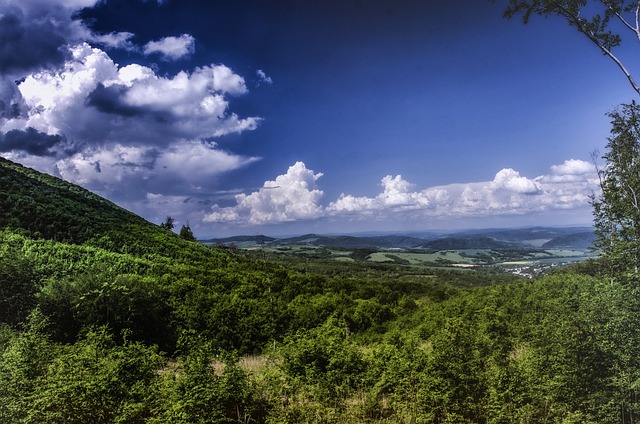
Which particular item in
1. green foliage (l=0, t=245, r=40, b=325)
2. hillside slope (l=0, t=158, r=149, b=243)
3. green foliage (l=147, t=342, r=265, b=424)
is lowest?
green foliage (l=147, t=342, r=265, b=424)

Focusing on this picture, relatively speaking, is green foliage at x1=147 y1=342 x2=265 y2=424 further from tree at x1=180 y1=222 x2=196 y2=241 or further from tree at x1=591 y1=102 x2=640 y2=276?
tree at x1=180 y1=222 x2=196 y2=241

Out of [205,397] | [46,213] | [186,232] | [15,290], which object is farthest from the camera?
[186,232]

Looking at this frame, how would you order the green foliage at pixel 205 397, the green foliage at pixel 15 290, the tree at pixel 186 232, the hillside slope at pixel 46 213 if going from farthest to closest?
the tree at pixel 186 232, the hillside slope at pixel 46 213, the green foliage at pixel 15 290, the green foliage at pixel 205 397

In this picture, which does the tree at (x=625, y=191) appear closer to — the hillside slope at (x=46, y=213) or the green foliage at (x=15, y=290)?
the green foliage at (x=15, y=290)

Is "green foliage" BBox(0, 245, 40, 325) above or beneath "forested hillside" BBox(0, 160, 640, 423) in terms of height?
above

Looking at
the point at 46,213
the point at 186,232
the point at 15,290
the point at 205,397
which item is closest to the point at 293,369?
the point at 205,397

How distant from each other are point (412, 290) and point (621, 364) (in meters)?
47.1

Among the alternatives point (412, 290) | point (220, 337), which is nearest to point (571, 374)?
point (220, 337)

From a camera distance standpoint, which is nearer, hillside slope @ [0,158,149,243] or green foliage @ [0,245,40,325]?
green foliage @ [0,245,40,325]

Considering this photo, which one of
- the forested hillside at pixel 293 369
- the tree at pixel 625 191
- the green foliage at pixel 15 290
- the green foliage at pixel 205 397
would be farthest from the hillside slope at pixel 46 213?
the tree at pixel 625 191

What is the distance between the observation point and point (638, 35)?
849 cm

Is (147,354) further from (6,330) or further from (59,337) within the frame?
(59,337)


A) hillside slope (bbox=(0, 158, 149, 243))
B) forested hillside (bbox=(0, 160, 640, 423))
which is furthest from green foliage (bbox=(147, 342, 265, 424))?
hillside slope (bbox=(0, 158, 149, 243))

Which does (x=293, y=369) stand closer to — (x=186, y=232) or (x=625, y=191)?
(x=625, y=191)
